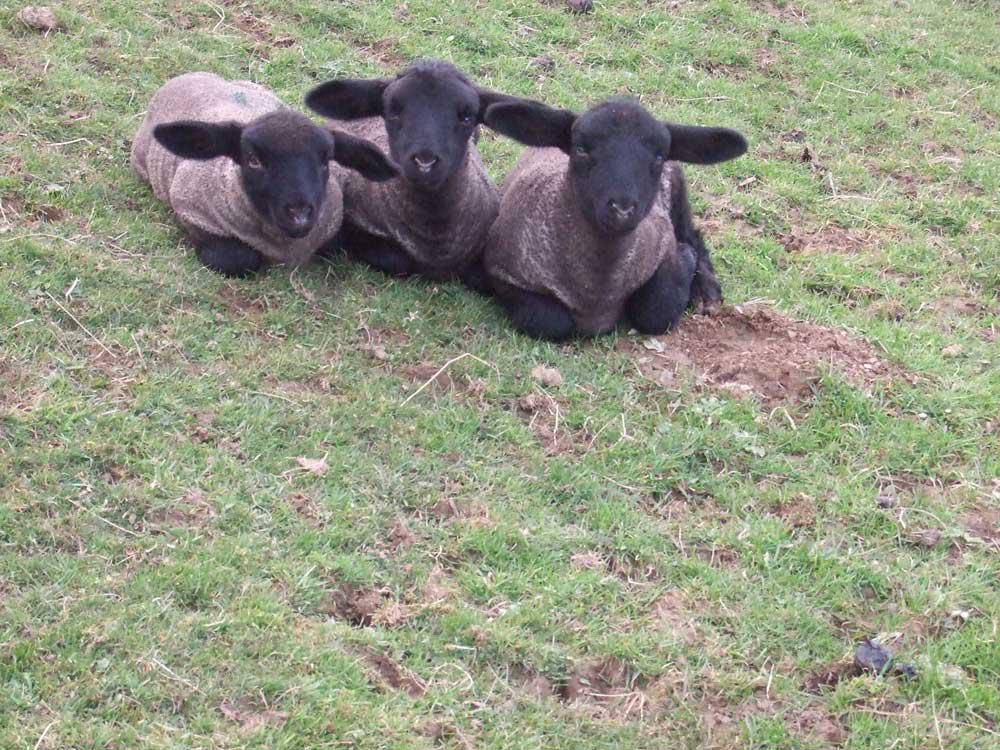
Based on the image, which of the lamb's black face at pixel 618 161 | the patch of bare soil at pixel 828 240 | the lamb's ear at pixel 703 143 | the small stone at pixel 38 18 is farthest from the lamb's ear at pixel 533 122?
the small stone at pixel 38 18

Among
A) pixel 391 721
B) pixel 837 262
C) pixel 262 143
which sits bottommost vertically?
pixel 391 721

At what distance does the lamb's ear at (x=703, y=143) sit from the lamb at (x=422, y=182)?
1159 millimetres

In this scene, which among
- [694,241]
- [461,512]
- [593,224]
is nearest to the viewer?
[461,512]

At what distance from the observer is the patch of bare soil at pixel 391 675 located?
4.67 meters

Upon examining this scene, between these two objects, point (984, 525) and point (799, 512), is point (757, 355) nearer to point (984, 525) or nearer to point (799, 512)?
point (799, 512)

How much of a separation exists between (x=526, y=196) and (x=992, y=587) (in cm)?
370

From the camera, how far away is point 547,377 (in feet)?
22.2

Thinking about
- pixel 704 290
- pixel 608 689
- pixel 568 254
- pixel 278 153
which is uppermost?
pixel 278 153

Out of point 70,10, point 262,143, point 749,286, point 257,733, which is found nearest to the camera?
point 257,733

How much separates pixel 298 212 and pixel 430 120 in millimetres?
1014

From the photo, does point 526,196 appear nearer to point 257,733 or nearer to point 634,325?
point 634,325

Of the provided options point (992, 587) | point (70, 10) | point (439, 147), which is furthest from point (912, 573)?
point (70, 10)

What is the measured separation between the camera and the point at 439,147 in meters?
7.11

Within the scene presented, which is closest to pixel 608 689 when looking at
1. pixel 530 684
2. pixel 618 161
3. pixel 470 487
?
pixel 530 684
